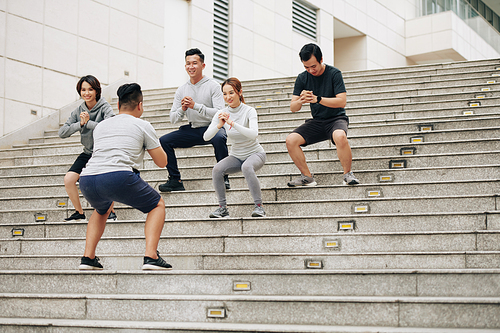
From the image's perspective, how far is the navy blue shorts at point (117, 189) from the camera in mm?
3992

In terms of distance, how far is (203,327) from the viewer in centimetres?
363

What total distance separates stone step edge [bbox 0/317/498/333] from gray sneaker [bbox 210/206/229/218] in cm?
150

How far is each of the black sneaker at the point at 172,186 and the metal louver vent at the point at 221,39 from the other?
9790mm

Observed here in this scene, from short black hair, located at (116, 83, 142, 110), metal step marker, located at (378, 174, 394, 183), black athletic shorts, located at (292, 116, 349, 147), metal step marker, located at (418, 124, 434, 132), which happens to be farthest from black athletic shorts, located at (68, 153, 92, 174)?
metal step marker, located at (418, 124, 434, 132)

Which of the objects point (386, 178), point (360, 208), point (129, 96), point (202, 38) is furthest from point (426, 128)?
point (202, 38)

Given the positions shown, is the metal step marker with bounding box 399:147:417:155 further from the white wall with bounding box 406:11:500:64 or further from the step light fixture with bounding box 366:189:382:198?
the white wall with bounding box 406:11:500:64

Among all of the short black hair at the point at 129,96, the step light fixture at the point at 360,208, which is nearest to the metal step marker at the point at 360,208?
the step light fixture at the point at 360,208

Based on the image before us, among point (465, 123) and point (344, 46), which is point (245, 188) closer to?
point (465, 123)

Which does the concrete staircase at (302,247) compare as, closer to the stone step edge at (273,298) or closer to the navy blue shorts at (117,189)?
the stone step edge at (273,298)

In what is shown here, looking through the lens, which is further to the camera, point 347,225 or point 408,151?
point 408,151

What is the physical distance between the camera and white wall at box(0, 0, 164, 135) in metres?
10.1

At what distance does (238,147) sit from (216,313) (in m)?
2.05

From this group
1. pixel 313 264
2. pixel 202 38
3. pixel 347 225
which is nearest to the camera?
pixel 313 264

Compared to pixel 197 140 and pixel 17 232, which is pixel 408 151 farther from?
pixel 17 232
